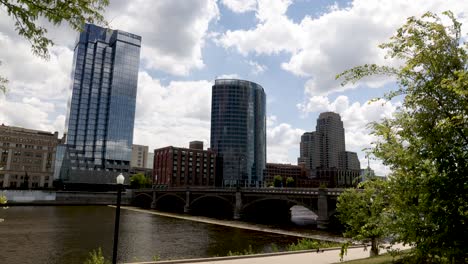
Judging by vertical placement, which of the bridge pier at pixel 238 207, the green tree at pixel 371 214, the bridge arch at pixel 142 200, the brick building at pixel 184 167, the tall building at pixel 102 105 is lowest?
the bridge arch at pixel 142 200

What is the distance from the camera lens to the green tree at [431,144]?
8.34 metres

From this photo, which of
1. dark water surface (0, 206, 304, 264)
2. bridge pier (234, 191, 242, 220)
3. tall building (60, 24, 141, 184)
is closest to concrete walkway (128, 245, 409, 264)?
dark water surface (0, 206, 304, 264)

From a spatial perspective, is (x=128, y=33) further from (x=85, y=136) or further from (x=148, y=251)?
(x=148, y=251)

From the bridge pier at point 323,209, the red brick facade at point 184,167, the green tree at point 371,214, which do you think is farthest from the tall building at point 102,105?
the green tree at point 371,214

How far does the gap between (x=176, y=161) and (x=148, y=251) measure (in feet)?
456

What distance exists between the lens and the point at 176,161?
174125 millimetres

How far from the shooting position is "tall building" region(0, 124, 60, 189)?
470 ft

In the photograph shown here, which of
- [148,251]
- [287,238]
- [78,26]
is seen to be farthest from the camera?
[287,238]

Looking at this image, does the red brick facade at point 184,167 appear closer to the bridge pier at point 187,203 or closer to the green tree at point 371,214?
the bridge pier at point 187,203

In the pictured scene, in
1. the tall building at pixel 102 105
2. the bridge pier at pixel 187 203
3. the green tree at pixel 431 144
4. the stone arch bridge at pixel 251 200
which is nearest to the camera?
the green tree at pixel 431 144

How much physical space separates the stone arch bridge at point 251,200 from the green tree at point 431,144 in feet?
164

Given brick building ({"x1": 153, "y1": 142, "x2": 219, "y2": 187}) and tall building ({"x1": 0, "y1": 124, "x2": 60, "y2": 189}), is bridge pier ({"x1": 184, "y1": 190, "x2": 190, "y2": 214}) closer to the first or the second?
brick building ({"x1": 153, "y1": 142, "x2": 219, "y2": 187})

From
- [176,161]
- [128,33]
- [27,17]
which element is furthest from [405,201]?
[128,33]

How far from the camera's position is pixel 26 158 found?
149m
